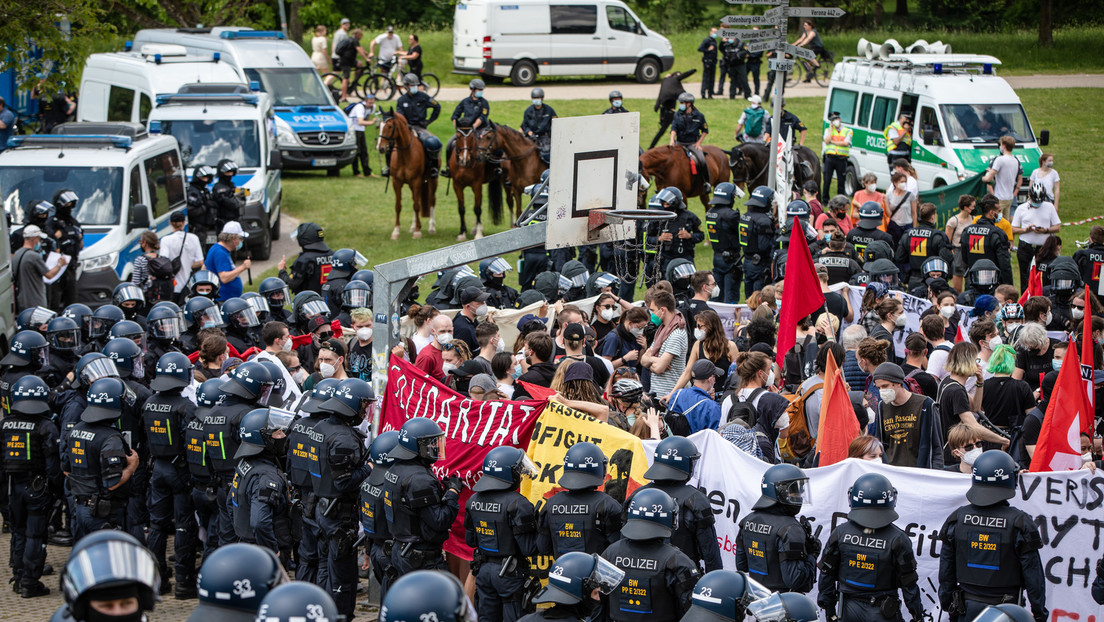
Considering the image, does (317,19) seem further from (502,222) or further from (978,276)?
(978,276)

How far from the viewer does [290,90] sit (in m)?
26.1

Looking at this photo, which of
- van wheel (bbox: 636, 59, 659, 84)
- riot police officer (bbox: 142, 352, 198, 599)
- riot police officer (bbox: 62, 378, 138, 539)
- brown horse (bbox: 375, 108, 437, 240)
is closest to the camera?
riot police officer (bbox: 62, 378, 138, 539)

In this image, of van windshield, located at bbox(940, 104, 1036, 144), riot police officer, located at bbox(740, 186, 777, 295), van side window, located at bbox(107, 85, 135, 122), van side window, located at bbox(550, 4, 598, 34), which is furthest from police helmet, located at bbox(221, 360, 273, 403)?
van side window, located at bbox(550, 4, 598, 34)

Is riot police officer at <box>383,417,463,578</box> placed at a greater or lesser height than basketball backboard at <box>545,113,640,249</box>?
lesser

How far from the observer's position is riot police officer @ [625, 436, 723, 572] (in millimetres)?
7555

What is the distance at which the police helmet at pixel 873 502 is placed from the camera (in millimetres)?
7082

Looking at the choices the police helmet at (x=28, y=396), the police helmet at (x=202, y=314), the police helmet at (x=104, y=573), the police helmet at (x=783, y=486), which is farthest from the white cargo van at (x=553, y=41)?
the police helmet at (x=104, y=573)

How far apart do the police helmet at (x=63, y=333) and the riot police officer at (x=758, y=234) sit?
837 centimetres

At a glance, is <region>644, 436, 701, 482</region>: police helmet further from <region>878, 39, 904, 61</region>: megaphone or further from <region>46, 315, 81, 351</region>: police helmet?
<region>878, 39, 904, 61</region>: megaphone

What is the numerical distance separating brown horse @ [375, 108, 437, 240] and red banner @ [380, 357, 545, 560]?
11.8 meters

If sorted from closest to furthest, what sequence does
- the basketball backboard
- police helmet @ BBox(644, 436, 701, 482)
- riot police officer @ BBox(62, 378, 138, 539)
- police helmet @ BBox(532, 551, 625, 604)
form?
police helmet @ BBox(532, 551, 625, 604)
police helmet @ BBox(644, 436, 701, 482)
riot police officer @ BBox(62, 378, 138, 539)
the basketball backboard

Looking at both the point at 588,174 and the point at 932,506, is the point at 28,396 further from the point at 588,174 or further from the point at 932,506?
the point at 932,506

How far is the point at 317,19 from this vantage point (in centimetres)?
3853

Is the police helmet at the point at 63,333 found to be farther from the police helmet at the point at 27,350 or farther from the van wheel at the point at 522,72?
the van wheel at the point at 522,72
